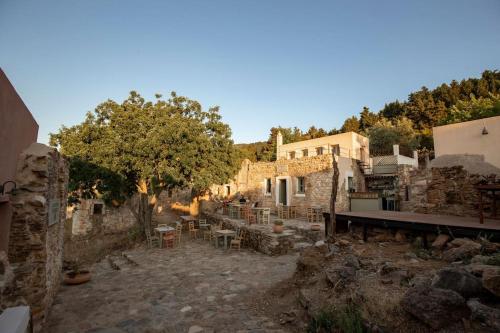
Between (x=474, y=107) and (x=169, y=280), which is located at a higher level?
(x=474, y=107)

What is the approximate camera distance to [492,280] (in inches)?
114

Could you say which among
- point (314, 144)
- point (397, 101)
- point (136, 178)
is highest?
point (397, 101)

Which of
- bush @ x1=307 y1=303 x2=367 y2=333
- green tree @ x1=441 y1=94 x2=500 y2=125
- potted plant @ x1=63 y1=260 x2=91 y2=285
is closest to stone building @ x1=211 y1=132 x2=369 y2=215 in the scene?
potted plant @ x1=63 y1=260 x2=91 y2=285

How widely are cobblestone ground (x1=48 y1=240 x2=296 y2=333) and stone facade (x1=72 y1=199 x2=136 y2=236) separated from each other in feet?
30.6

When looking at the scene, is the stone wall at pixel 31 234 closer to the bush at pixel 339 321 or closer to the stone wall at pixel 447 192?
the bush at pixel 339 321

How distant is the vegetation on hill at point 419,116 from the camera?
25.6 metres

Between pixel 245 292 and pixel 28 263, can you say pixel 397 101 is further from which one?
pixel 28 263

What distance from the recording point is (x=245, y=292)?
5.89 metres

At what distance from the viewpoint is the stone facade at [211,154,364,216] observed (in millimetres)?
15375

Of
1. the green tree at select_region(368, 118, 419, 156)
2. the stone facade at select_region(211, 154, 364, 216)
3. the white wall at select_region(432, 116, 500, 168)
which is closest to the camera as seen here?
the white wall at select_region(432, 116, 500, 168)

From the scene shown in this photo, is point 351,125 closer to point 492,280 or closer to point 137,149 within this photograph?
point 137,149

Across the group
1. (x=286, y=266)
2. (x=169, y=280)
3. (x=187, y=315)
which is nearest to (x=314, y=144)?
(x=286, y=266)

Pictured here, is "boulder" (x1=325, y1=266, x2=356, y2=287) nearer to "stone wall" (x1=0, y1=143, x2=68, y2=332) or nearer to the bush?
the bush

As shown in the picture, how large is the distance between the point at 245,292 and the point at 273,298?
0.80 meters
